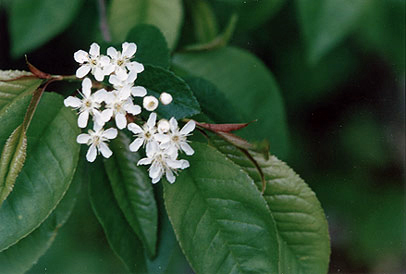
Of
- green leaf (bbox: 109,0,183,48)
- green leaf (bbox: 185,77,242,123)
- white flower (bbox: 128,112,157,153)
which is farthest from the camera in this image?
green leaf (bbox: 109,0,183,48)

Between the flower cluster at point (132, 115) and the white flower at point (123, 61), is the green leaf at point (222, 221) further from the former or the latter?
the white flower at point (123, 61)

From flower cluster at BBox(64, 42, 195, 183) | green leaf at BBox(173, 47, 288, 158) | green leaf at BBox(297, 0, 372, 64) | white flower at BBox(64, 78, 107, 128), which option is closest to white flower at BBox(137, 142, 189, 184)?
flower cluster at BBox(64, 42, 195, 183)

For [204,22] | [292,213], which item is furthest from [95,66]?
[204,22]

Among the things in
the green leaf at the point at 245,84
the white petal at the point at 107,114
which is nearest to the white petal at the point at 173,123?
the white petal at the point at 107,114

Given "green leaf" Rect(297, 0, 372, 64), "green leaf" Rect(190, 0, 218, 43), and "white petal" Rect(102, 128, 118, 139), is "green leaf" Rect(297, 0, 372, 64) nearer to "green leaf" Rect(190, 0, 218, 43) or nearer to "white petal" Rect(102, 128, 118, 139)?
"green leaf" Rect(190, 0, 218, 43)

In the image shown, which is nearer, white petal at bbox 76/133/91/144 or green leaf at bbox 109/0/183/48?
white petal at bbox 76/133/91/144
